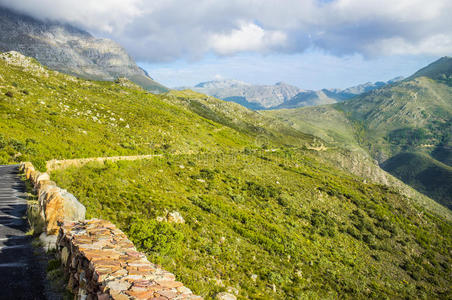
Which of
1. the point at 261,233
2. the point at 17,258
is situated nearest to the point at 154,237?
the point at 17,258

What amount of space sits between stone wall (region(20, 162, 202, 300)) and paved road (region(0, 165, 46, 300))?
0.84 metres

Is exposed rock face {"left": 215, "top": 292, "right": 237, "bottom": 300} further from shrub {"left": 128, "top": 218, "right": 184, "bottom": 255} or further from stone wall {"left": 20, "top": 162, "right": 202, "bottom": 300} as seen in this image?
stone wall {"left": 20, "top": 162, "right": 202, "bottom": 300}

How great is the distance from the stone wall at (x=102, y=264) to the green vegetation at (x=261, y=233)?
3.67 m

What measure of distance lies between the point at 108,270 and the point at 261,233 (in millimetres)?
20546

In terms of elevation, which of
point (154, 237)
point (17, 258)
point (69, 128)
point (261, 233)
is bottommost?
point (261, 233)

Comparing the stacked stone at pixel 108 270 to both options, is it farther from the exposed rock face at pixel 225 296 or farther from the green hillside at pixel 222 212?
the exposed rock face at pixel 225 296

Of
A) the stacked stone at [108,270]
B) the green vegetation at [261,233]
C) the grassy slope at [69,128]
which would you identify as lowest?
the green vegetation at [261,233]

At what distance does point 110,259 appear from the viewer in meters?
7.21

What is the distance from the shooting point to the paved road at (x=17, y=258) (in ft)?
24.0

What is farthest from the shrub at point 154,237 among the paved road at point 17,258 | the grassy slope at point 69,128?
the grassy slope at point 69,128

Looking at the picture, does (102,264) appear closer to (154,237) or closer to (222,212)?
(154,237)

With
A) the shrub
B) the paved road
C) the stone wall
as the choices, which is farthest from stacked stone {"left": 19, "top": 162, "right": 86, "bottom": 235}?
the shrub

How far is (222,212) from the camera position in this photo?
86.5 ft

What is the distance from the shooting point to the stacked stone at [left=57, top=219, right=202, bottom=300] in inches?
235
